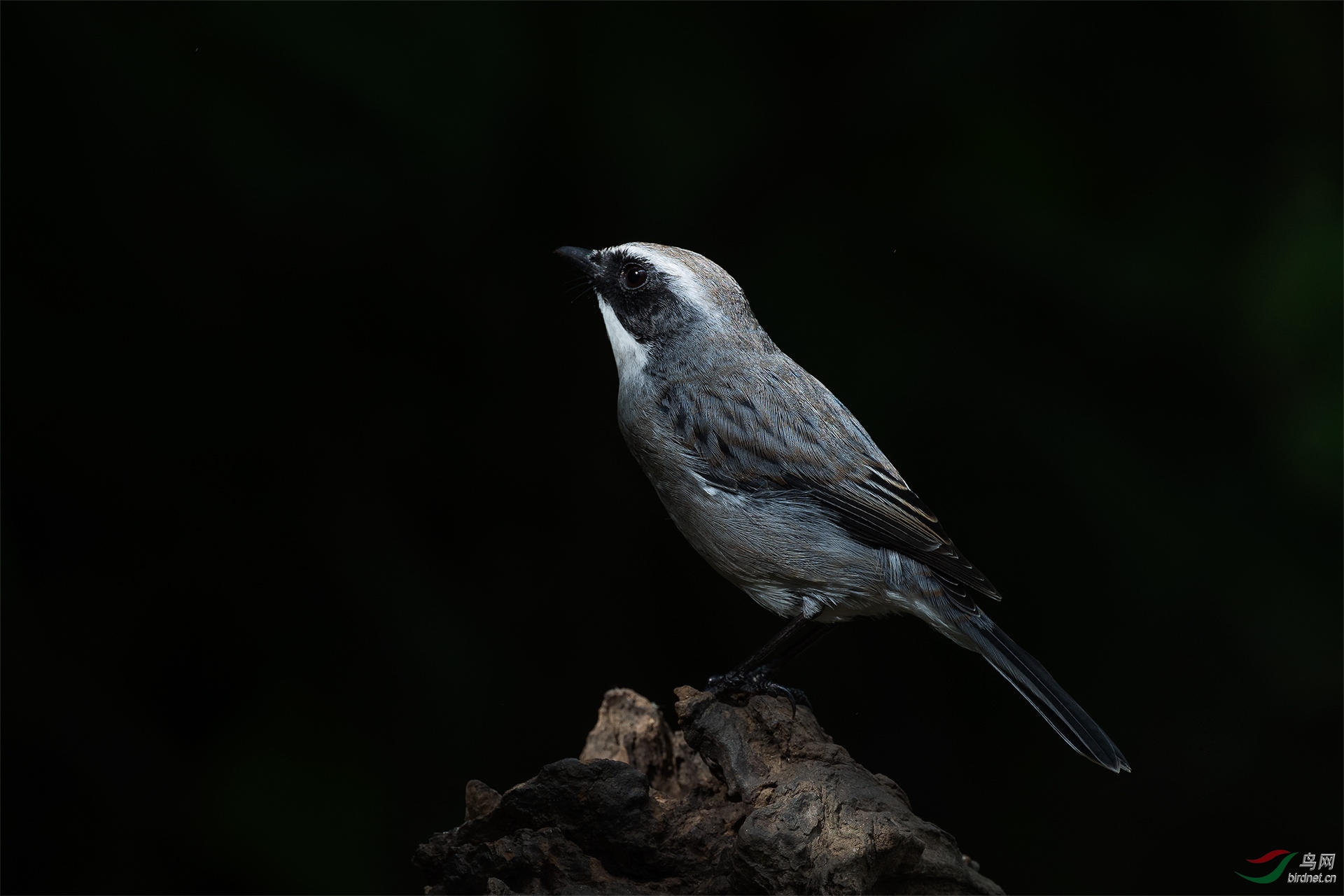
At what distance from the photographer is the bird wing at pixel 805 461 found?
10.1 ft

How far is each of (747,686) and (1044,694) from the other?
86 centimetres

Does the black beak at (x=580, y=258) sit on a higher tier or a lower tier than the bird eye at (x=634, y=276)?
higher

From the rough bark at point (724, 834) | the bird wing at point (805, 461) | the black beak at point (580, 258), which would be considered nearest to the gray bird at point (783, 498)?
the bird wing at point (805, 461)

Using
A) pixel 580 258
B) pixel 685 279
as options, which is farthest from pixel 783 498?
pixel 580 258

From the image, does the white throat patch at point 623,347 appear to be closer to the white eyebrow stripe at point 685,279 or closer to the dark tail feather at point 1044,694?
the white eyebrow stripe at point 685,279

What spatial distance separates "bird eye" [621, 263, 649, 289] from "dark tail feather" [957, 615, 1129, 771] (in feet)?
4.86

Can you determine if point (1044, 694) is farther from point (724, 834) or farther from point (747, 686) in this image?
point (724, 834)

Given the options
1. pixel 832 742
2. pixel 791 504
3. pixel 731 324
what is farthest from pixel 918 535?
pixel 731 324

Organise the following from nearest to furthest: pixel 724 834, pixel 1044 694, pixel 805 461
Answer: pixel 724 834 < pixel 1044 694 < pixel 805 461

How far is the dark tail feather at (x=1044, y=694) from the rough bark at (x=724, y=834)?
47cm

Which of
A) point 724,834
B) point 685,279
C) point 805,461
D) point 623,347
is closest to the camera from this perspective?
point 724,834

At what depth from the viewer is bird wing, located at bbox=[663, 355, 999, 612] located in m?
3.06

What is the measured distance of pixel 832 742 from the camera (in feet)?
9.45

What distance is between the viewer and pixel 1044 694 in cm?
294
